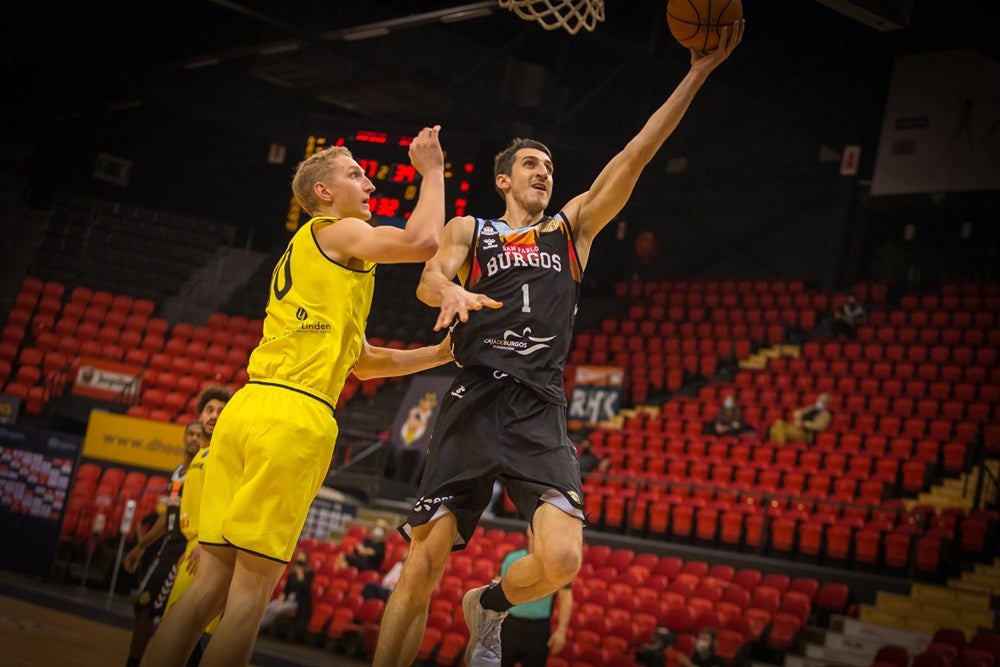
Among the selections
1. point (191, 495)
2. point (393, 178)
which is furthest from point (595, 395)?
point (191, 495)

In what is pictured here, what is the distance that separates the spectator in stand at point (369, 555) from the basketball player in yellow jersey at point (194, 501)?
6063mm

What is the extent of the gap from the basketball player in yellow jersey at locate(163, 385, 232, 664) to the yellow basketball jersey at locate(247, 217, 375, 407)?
187 centimetres

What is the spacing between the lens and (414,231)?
153 inches

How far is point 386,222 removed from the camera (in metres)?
13.9

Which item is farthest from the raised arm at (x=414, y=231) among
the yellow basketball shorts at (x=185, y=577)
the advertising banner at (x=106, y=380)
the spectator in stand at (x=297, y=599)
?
the advertising banner at (x=106, y=380)

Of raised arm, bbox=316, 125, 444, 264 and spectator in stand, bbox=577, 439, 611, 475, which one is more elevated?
raised arm, bbox=316, 125, 444, 264

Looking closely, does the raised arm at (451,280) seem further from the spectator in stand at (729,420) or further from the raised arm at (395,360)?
the spectator in stand at (729,420)

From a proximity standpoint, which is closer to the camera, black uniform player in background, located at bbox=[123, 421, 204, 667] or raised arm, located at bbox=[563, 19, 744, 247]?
raised arm, located at bbox=[563, 19, 744, 247]

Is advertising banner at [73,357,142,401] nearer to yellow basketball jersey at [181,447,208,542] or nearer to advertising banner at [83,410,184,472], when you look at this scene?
advertising banner at [83,410,184,472]

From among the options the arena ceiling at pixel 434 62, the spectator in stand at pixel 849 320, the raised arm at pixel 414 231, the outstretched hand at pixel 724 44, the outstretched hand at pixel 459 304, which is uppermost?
the arena ceiling at pixel 434 62

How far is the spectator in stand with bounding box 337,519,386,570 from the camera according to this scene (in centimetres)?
1272

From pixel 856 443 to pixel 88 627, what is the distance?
9102mm

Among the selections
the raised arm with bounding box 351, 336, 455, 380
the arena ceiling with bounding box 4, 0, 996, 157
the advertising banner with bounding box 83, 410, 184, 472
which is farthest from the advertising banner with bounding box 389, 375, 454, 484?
the raised arm with bounding box 351, 336, 455, 380

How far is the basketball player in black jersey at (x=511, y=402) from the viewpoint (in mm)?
4168
